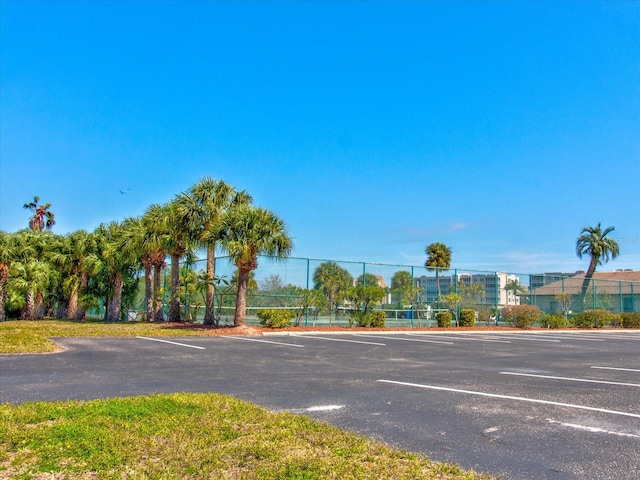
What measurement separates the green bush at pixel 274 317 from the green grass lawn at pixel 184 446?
50.3ft

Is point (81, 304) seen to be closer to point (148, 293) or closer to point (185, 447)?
point (148, 293)

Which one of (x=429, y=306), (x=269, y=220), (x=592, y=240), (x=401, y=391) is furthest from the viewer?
(x=592, y=240)

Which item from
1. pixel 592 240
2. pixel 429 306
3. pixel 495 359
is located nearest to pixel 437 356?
pixel 495 359

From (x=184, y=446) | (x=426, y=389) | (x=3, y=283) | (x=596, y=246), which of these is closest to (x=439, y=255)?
(x=596, y=246)

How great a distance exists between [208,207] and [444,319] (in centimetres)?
1290

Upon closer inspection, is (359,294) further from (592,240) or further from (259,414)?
(592,240)

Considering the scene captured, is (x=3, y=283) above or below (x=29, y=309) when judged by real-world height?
above

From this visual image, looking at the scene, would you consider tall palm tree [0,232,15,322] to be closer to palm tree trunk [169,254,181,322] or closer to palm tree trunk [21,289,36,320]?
palm tree trunk [21,289,36,320]

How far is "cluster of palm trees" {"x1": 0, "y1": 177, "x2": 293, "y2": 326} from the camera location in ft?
68.5

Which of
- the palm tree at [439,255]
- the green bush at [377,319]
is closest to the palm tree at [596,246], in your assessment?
the palm tree at [439,255]

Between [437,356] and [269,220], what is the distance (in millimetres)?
10114

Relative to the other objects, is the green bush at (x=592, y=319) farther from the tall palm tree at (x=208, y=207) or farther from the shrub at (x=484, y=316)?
the tall palm tree at (x=208, y=207)

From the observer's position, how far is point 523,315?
29125 millimetres

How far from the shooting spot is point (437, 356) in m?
12.7
